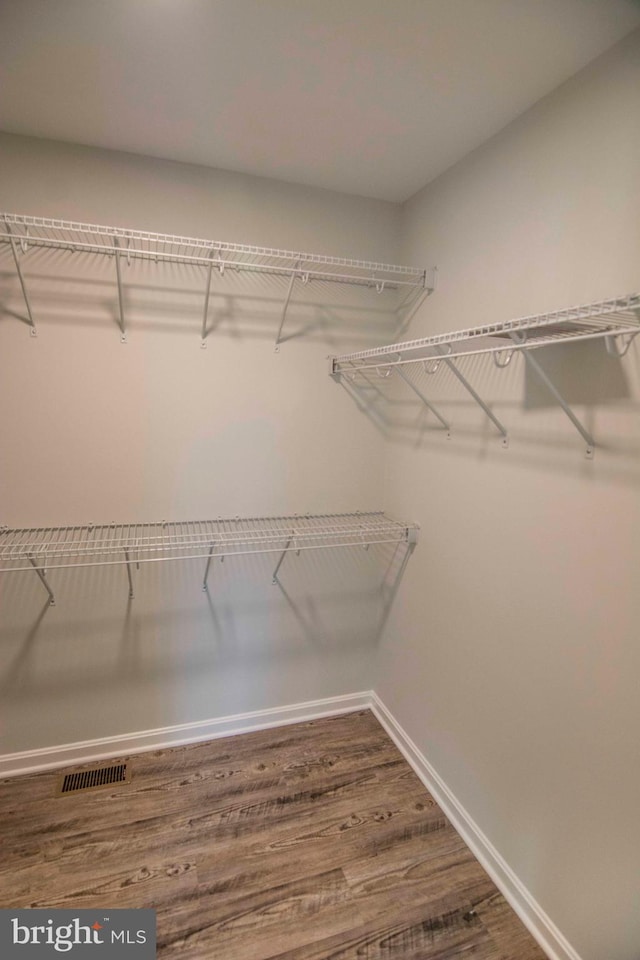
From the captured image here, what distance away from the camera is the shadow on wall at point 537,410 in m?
1.17

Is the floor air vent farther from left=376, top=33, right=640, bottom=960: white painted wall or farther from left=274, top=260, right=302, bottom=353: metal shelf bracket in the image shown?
left=274, top=260, right=302, bottom=353: metal shelf bracket

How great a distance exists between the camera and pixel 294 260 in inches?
76.5

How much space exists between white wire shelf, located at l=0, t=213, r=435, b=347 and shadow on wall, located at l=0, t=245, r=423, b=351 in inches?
0.9

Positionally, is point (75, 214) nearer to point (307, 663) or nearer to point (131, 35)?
point (131, 35)

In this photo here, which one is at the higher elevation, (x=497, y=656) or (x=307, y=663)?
(x=497, y=656)

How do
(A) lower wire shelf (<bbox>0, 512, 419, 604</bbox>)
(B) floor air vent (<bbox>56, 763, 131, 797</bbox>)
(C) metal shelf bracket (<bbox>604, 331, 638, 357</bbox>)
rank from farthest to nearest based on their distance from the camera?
1. (B) floor air vent (<bbox>56, 763, 131, 797</bbox>)
2. (A) lower wire shelf (<bbox>0, 512, 419, 604</bbox>)
3. (C) metal shelf bracket (<bbox>604, 331, 638, 357</bbox>)

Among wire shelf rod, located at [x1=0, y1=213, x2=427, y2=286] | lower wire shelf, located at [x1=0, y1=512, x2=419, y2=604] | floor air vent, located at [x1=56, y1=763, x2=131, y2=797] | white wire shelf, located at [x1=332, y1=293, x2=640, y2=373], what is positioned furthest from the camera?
floor air vent, located at [x1=56, y1=763, x2=131, y2=797]

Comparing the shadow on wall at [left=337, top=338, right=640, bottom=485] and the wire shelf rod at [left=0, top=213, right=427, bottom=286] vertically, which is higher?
the wire shelf rod at [left=0, top=213, right=427, bottom=286]

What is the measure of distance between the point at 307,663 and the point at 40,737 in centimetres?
117

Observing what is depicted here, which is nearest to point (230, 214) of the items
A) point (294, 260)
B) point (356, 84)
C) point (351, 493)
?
point (294, 260)

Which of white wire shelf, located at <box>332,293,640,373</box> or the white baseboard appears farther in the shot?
Result: the white baseboard

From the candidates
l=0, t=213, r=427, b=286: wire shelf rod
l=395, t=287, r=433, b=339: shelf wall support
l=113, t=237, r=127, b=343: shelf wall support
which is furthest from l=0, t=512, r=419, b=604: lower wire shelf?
l=0, t=213, r=427, b=286: wire shelf rod

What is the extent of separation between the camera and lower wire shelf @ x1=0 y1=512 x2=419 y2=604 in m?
1.76

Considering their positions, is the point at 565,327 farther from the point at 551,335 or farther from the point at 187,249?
the point at 187,249
